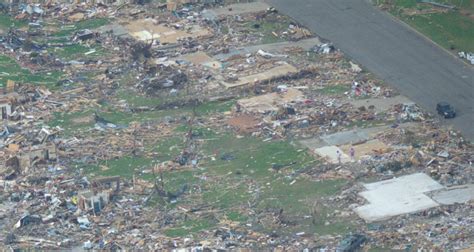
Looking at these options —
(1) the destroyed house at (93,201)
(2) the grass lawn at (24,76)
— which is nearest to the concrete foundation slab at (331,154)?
(1) the destroyed house at (93,201)

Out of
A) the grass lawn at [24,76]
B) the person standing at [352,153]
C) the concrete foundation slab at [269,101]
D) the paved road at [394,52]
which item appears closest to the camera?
the person standing at [352,153]

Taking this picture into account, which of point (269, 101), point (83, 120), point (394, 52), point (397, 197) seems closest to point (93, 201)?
point (83, 120)

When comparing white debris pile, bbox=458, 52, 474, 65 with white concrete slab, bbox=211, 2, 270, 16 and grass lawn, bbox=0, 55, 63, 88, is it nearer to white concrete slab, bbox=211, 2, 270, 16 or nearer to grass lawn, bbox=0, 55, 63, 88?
white concrete slab, bbox=211, 2, 270, 16

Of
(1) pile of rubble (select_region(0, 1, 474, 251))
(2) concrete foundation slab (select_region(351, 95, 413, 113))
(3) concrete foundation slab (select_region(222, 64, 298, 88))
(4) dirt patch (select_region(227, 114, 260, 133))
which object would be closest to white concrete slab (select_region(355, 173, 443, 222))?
(1) pile of rubble (select_region(0, 1, 474, 251))

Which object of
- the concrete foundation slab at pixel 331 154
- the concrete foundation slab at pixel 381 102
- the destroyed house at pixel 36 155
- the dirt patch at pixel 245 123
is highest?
the concrete foundation slab at pixel 331 154

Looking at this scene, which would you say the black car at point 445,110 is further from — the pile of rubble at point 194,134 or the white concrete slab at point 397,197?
the white concrete slab at point 397,197
